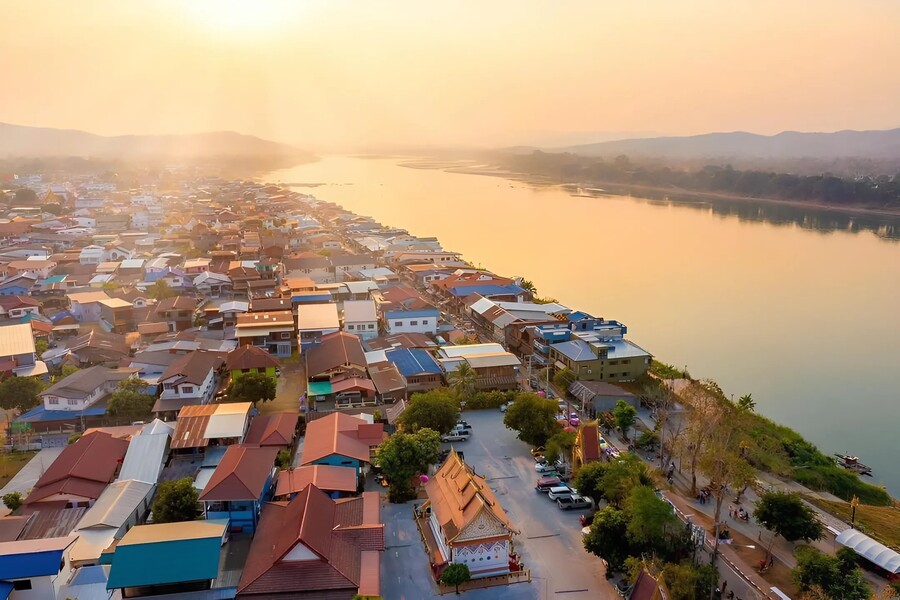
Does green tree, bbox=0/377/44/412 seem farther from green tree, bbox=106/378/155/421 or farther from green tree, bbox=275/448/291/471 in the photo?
green tree, bbox=275/448/291/471

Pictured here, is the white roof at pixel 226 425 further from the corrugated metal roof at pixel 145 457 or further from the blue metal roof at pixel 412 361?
the blue metal roof at pixel 412 361

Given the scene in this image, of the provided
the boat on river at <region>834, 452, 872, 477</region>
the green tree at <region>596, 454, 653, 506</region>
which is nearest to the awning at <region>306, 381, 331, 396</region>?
the green tree at <region>596, 454, 653, 506</region>

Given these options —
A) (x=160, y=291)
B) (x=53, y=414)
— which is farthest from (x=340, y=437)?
(x=160, y=291)

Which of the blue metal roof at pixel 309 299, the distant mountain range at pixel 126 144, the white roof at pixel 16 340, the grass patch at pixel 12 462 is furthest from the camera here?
the distant mountain range at pixel 126 144

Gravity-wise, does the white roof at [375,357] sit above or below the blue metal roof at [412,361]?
below

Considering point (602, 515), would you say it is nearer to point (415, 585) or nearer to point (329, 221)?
point (415, 585)

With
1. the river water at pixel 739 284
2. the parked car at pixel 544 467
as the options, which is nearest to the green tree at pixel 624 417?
the parked car at pixel 544 467

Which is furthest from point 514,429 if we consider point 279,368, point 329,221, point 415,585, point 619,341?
point 329,221
